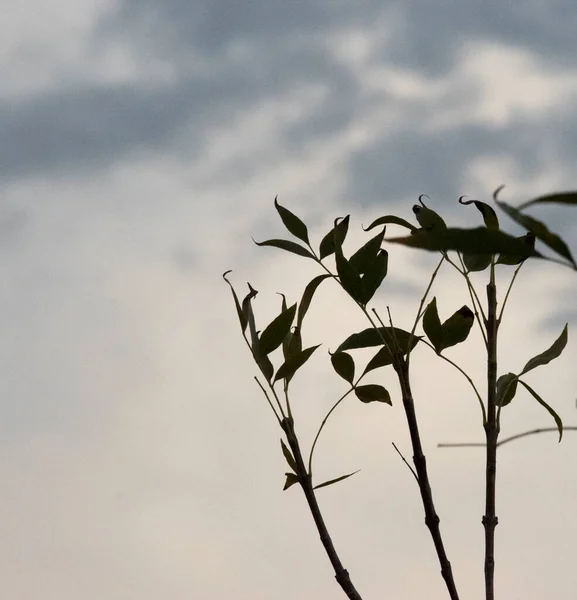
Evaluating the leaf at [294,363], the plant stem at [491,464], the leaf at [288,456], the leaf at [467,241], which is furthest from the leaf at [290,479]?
the leaf at [467,241]

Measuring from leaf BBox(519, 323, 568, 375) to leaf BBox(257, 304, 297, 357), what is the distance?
1.08 ft

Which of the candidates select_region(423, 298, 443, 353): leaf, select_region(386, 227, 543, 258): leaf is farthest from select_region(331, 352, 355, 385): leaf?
select_region(386, 227, 543, 258): leaf

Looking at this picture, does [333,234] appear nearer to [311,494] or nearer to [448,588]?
[311,494]

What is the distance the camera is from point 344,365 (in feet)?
3.83

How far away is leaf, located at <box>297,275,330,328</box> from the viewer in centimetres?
112

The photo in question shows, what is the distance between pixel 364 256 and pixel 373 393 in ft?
0.67

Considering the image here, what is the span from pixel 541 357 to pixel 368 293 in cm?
27

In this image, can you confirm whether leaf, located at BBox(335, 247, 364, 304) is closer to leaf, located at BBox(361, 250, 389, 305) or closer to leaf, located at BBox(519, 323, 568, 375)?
leaf, located at BBox(361, 250, 389, 305)

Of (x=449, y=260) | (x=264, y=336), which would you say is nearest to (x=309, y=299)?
(x=264, y=336)

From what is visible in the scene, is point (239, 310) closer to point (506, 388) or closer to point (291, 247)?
point (291, 247)

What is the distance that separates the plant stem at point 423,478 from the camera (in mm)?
1038

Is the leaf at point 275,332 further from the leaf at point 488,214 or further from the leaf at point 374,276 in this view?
the leaf at point 488,214

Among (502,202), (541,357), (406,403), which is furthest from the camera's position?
(541,357)

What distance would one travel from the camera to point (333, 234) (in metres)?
1.10
